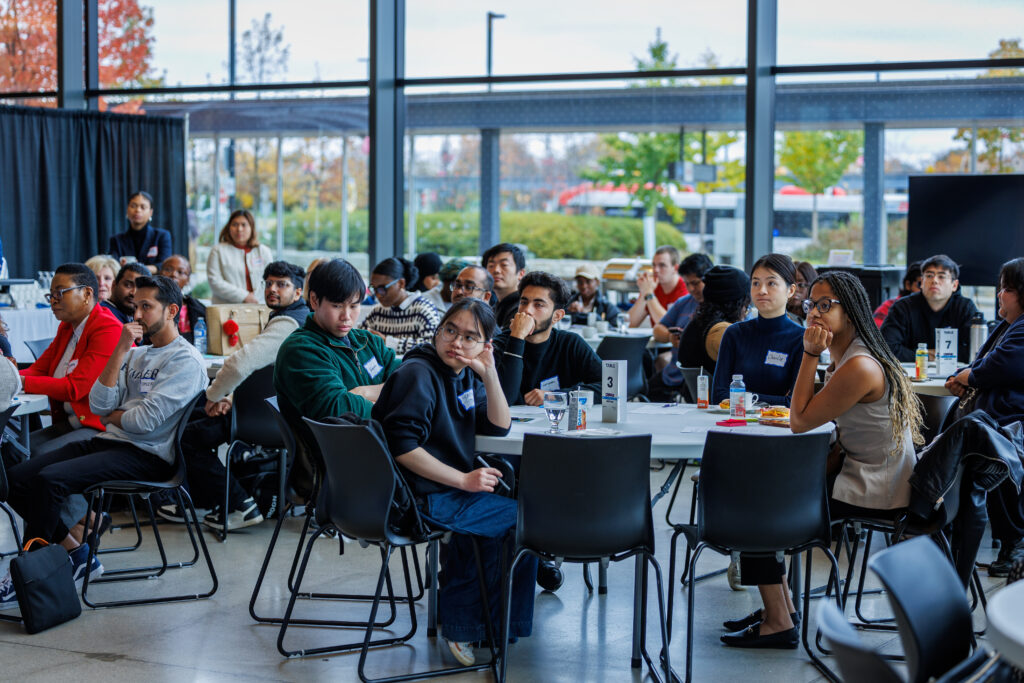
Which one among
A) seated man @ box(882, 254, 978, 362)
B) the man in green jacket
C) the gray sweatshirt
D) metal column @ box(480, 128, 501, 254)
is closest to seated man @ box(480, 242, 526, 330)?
the man in green jacket

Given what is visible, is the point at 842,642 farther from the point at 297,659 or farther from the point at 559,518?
the point at 297,659

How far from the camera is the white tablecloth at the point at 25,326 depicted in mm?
8289

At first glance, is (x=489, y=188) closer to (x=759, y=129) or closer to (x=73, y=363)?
(x=759, y=129)

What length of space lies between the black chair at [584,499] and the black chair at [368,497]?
1.22ft

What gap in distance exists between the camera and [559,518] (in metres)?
3.35

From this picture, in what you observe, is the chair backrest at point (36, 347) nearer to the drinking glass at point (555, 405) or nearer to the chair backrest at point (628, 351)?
the chair backrest at point (628, 351)

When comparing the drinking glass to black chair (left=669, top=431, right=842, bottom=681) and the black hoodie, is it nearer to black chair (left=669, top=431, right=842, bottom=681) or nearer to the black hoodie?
the black hoodie

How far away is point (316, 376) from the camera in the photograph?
4152 millimetres

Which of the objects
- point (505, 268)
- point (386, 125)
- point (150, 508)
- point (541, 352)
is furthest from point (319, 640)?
point (386, 125)

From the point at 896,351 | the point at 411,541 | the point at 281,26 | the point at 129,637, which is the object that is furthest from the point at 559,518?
the point at 281,26

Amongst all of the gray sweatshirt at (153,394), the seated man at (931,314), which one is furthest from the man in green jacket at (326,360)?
the seated man at (931,314)

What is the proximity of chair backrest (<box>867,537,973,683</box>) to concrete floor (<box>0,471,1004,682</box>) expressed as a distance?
1558 mm

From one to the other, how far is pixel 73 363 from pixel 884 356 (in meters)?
3.66

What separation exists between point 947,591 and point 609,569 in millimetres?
2892
